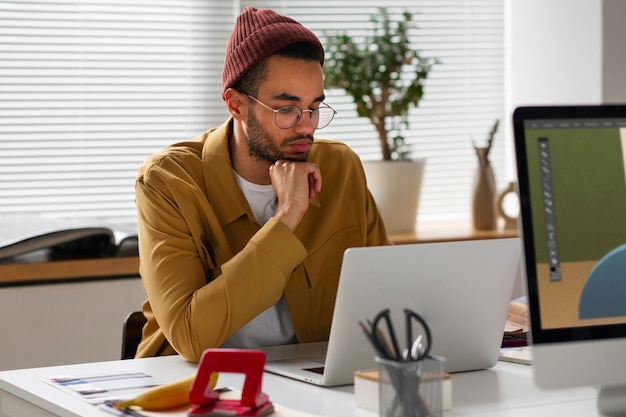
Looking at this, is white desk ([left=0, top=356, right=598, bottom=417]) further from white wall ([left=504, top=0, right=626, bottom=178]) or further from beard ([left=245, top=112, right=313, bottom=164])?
white wall ([left=504, top=0, right=626, bottom=178])

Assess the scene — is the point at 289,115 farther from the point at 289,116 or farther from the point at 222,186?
the point at 222,186

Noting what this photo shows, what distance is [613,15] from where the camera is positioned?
11.9ft

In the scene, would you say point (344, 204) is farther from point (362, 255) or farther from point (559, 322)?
point (559, 322)

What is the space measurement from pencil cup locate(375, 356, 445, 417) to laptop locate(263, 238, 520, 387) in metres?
0.20

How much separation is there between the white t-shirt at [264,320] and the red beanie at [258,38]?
250 millimetres

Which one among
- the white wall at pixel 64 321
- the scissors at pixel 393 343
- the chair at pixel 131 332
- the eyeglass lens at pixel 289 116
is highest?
the eyeglass lens at pixel 289 116

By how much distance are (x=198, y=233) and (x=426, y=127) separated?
2.23 metres

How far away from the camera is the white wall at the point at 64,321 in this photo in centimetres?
296

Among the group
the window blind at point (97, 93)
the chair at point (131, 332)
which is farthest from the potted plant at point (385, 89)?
the chair at point (131, 332)

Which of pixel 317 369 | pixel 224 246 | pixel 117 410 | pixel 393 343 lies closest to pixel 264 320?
pixel 224 246

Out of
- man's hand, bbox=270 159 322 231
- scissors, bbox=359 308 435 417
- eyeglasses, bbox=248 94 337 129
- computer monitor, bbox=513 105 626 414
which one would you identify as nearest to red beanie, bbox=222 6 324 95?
eyeglasses, bbox=248 94 337 129

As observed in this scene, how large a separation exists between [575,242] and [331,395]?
453 mm

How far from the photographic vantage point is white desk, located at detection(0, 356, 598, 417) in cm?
148

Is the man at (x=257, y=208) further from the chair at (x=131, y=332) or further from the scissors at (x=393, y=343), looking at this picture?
the scissors at (x=393, y=343)
